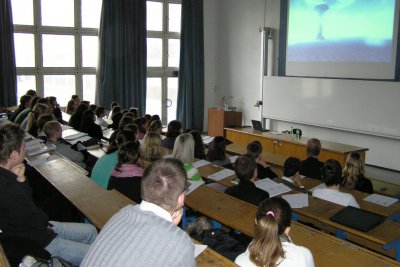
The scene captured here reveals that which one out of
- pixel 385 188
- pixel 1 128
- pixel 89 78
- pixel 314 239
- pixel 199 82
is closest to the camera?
pixel 314 239

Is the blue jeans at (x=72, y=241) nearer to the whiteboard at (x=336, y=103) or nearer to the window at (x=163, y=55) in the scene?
the whiteboard at (x=336, y=103)

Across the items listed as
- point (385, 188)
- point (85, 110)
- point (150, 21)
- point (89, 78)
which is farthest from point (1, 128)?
point (150, 21)

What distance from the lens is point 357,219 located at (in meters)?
2.94

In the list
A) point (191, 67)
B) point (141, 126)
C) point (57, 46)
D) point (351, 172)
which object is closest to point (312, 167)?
point (351, 172)

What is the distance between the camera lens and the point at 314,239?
2521 mm

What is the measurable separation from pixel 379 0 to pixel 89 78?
→ 20.0 feet

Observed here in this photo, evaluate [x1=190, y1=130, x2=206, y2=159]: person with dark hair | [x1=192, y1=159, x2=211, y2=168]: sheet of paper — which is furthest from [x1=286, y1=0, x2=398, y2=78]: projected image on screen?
[x1=192, y1=159, x2=211, y2=168]: sheet of paper

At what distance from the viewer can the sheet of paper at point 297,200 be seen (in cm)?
337

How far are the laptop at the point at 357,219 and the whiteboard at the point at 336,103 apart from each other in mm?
4441

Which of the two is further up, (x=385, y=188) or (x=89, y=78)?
(x=89, y=78)

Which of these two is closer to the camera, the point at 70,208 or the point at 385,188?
the point at 70,208

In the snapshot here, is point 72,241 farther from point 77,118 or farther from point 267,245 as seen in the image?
point 77,118

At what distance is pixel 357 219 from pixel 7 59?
7.41 m

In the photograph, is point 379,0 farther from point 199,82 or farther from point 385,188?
point 199,82
